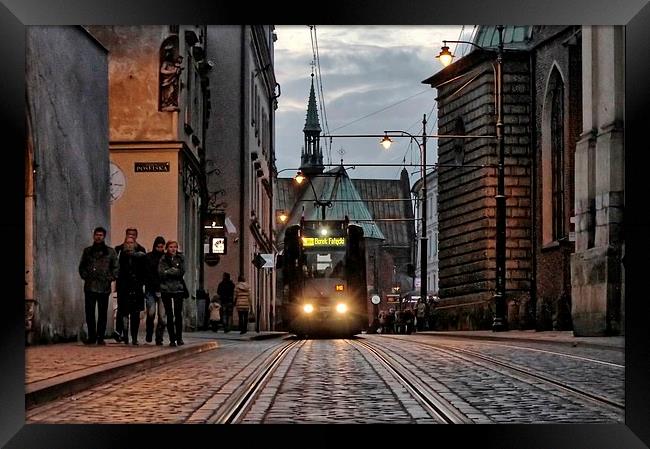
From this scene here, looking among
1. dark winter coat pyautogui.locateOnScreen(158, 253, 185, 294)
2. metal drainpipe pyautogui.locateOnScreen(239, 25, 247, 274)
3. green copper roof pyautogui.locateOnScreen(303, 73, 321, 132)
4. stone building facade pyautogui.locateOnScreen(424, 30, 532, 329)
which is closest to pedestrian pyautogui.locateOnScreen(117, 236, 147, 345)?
dark winter coat pyautogui.locateOnScreen(158, 253, 185, 294)

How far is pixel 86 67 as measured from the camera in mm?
18172

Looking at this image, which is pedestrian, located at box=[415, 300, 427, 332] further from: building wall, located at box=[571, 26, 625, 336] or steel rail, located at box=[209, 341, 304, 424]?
steel rail, located at box=[209, 341, 304, 424]

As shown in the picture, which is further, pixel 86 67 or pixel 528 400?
pixel 86 67

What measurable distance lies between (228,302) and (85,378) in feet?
51.4

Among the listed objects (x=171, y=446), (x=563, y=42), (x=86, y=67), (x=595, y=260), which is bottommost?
(x=171, y=446)

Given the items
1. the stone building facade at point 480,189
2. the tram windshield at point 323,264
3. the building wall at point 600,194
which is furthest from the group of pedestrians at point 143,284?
the stone building facade at point 480,189

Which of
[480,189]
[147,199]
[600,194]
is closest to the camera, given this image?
[600,194]

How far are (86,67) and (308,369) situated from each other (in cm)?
624

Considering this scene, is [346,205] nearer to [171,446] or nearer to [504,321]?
[504,321]

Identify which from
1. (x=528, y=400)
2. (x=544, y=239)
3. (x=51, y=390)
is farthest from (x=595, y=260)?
(x=51, y=390)

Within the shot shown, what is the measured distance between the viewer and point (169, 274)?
663 inches

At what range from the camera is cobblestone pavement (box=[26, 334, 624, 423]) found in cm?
937

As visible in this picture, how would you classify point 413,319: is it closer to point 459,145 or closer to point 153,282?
point 459,145
